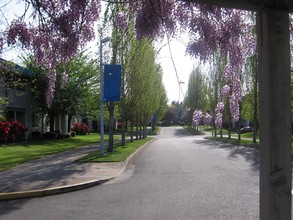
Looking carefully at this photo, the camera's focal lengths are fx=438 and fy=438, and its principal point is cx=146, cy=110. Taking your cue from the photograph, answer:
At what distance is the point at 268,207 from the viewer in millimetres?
5043

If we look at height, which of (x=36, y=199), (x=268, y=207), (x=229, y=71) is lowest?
(x=36, y=199)

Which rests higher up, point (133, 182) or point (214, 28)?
point (214, 28)

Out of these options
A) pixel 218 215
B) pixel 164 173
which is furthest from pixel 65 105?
pixel 218 215

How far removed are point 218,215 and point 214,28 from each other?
3.82m

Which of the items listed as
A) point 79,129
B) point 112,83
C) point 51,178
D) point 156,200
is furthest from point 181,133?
point 156,200

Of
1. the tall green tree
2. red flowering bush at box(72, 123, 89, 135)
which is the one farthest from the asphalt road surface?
red flowering bush at box(72, 123, 89, 135)

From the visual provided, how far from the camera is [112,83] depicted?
20641 millimetres

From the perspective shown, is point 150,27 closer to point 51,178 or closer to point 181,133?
point 51,178

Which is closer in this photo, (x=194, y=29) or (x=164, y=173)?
(x=194, y=29)

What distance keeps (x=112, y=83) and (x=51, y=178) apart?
8184 mm

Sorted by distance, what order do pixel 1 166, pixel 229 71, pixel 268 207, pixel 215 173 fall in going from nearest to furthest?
pixel 268 207 → pixel 229 71 → pixel 215 173 → pixel 1 166

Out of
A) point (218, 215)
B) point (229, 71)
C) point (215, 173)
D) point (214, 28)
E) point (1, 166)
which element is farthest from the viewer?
point (1, 166)

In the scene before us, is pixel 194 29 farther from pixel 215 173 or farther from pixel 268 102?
pixel 215 173

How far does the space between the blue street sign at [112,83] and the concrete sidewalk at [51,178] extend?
13.8 ft
